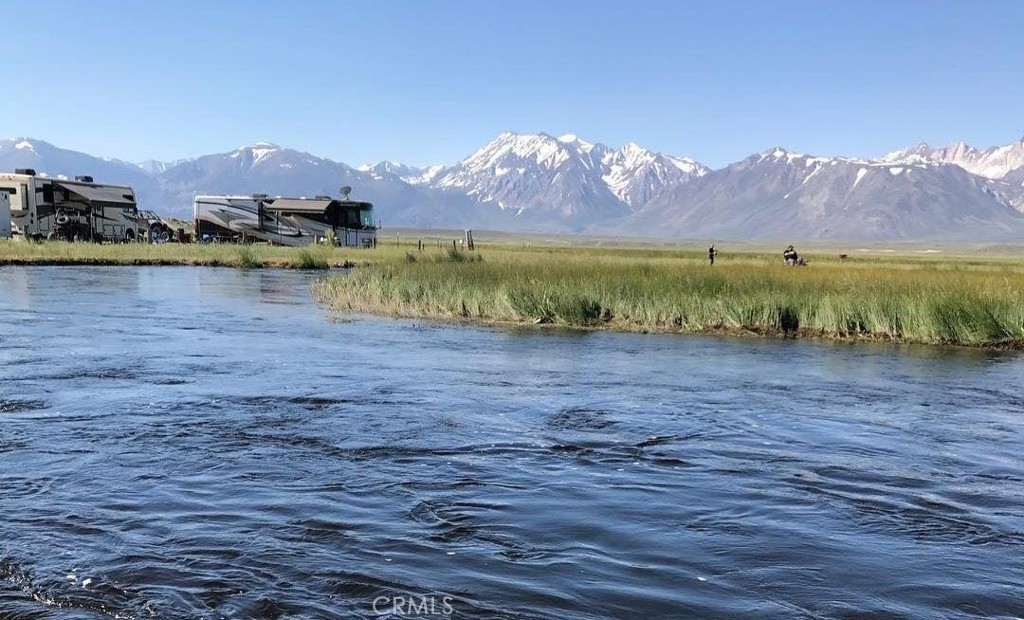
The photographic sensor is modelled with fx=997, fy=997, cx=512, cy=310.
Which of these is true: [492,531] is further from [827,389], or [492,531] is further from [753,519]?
[827,389]

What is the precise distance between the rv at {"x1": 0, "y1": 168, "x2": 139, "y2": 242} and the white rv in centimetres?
18

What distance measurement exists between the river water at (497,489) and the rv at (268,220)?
52.7 m

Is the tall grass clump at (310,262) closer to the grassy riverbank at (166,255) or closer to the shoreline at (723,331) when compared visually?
the grassy riverbank at (166,255)

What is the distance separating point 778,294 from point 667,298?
3.20 m

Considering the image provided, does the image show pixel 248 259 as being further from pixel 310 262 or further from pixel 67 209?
pixel 67 209

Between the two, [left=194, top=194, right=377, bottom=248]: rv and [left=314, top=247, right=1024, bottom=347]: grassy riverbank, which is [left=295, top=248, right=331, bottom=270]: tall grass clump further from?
[left=314, top=247, right=1024, bottom=347]: grassy riverbank

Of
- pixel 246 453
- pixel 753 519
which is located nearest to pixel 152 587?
pixel 246 453

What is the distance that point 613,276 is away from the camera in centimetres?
3288

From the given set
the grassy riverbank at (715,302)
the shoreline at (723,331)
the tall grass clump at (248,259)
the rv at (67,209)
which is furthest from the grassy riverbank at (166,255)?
the shoreline at (723,331)

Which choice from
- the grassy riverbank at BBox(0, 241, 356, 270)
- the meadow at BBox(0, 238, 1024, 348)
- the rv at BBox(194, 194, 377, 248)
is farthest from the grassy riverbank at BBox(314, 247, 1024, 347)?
the rv at BBox(194, 194, 377, 248)

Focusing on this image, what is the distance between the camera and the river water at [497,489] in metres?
6.97

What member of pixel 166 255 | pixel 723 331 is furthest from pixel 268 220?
pixel 723 331

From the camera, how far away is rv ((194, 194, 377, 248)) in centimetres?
7119

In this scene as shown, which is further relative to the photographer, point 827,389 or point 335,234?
point 335,234
